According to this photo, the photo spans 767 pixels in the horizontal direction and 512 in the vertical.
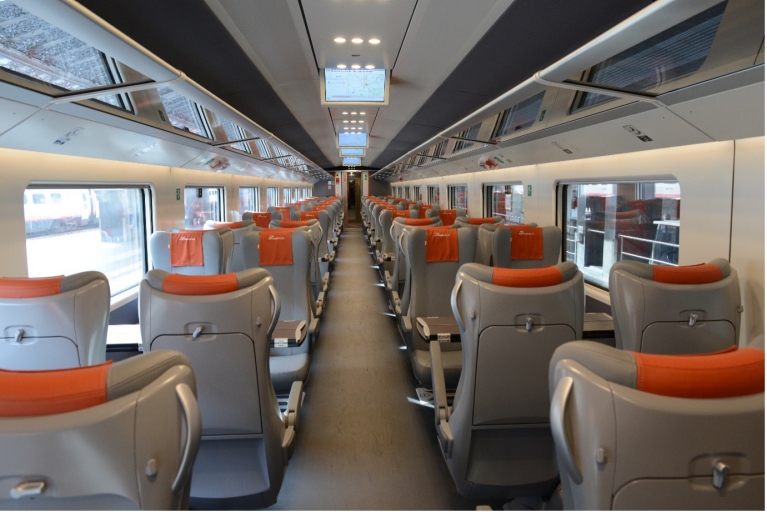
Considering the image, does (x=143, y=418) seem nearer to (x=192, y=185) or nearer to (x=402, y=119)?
(x=192, y=185)

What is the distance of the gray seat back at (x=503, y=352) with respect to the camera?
2.48 metres

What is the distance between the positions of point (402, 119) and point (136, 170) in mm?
5195

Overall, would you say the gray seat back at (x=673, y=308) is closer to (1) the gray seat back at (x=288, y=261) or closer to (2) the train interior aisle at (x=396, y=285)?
(2) the train interior aisle at (x=396, y=285)

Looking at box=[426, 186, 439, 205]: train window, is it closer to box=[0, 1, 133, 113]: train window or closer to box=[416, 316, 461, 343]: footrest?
box=[0, 1, 133, 113]: train window

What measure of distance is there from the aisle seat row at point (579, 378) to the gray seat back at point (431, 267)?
0.01 meters

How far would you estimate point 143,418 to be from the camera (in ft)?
3.74

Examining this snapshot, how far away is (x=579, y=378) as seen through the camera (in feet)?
4.08

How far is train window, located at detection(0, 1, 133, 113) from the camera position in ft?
11.6

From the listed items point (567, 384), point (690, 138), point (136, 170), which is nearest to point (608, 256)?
point (690, 138)

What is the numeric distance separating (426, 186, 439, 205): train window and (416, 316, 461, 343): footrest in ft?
49.5

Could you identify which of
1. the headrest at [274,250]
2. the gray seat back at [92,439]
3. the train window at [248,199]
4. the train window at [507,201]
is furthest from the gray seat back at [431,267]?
the train window at [248,199]

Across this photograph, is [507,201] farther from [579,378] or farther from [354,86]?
[579,378]

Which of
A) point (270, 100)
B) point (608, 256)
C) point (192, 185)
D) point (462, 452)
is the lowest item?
point (462, 452)

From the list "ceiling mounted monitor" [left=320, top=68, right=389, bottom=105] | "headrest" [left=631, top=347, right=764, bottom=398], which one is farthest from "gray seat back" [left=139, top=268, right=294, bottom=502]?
"ceiling mounted monitor" [left=320, top=68, right=389, bottom=105]
